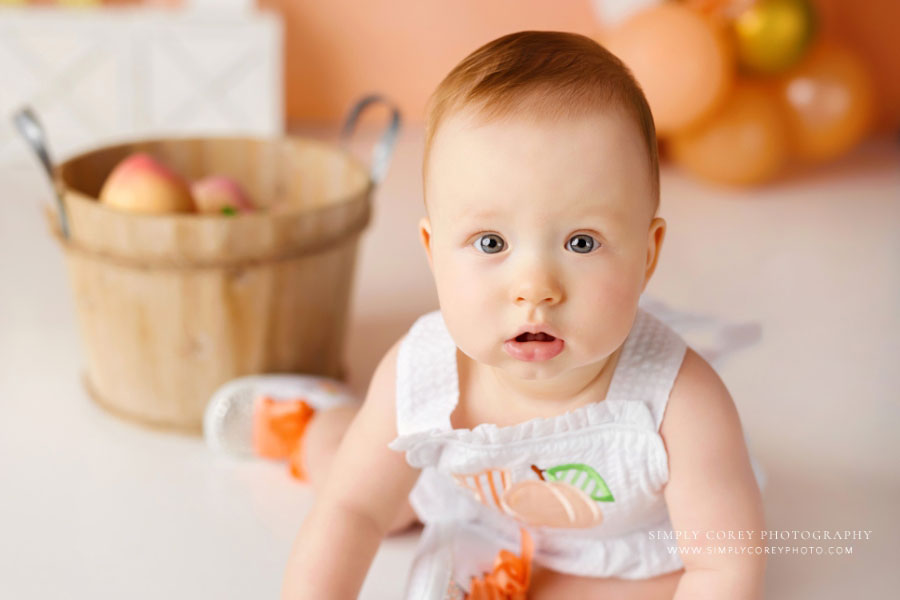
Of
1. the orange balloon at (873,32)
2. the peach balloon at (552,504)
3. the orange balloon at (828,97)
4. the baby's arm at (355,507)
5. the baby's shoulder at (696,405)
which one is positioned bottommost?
the baby's arm at (355,507)

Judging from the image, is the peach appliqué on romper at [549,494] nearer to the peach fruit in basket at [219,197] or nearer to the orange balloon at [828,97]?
the peach fruit in basket at [219,197]

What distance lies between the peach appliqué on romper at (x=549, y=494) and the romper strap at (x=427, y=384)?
0.07 meters

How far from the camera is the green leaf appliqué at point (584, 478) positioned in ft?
2.61

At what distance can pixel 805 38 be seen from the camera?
2.22 metres

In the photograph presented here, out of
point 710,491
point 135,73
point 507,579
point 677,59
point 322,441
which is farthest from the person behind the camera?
point 135,73

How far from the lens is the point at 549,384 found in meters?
0.76

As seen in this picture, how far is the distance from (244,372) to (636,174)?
73 centimetres

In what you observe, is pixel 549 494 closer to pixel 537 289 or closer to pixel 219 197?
pixel 537 289

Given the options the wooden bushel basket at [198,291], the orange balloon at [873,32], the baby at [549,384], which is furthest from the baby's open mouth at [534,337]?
the orange balloon at [873,32]

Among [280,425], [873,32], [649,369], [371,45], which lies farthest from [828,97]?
[649,369]

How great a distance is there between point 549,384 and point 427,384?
4.3 inches

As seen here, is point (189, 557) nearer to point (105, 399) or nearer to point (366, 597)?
point (366, 597)

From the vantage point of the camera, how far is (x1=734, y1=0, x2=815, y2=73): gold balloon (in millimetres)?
2184

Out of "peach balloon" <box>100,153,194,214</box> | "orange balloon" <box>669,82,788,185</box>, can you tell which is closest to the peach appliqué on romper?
"peach balloon" <box>100,153,194,214</box>
